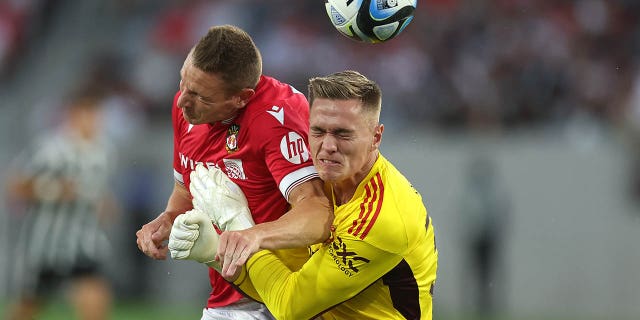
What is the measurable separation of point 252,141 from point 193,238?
2.08ft

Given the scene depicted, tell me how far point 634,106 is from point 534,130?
1247 millimetres

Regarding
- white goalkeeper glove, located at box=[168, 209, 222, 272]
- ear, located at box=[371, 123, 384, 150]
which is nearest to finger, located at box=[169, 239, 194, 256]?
white goalkeeper glove, located at box=[168, 209, 222, 272]

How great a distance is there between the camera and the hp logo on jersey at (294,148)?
5.27m

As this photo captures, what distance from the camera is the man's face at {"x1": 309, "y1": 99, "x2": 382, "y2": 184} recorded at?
16.6 feet

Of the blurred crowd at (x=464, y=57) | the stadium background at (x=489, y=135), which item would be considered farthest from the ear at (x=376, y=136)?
the blurred crowd at (x=464, y=57)

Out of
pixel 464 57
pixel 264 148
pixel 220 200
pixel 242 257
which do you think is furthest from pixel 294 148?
pixel 464 57

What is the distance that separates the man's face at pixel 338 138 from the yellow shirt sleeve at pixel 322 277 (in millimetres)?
328

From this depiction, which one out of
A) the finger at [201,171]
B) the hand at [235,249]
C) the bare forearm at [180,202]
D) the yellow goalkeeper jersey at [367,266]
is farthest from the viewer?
the bare forearm at [180,202]

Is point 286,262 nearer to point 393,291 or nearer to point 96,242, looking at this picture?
point 393,291

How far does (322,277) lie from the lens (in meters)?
5.14

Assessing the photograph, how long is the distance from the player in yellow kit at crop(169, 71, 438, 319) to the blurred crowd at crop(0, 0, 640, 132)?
843 cm

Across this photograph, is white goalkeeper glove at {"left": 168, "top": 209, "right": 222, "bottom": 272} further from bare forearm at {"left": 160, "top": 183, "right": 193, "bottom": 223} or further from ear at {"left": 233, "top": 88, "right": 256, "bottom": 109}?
bare forearm at {"left": 160, "top": 183, "right": 193, "bottom": 223}

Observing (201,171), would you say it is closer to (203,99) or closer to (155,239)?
(203,99)

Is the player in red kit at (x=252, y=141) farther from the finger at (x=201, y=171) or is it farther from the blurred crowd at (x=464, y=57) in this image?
the blurred crowd at (x=464, y=57)
